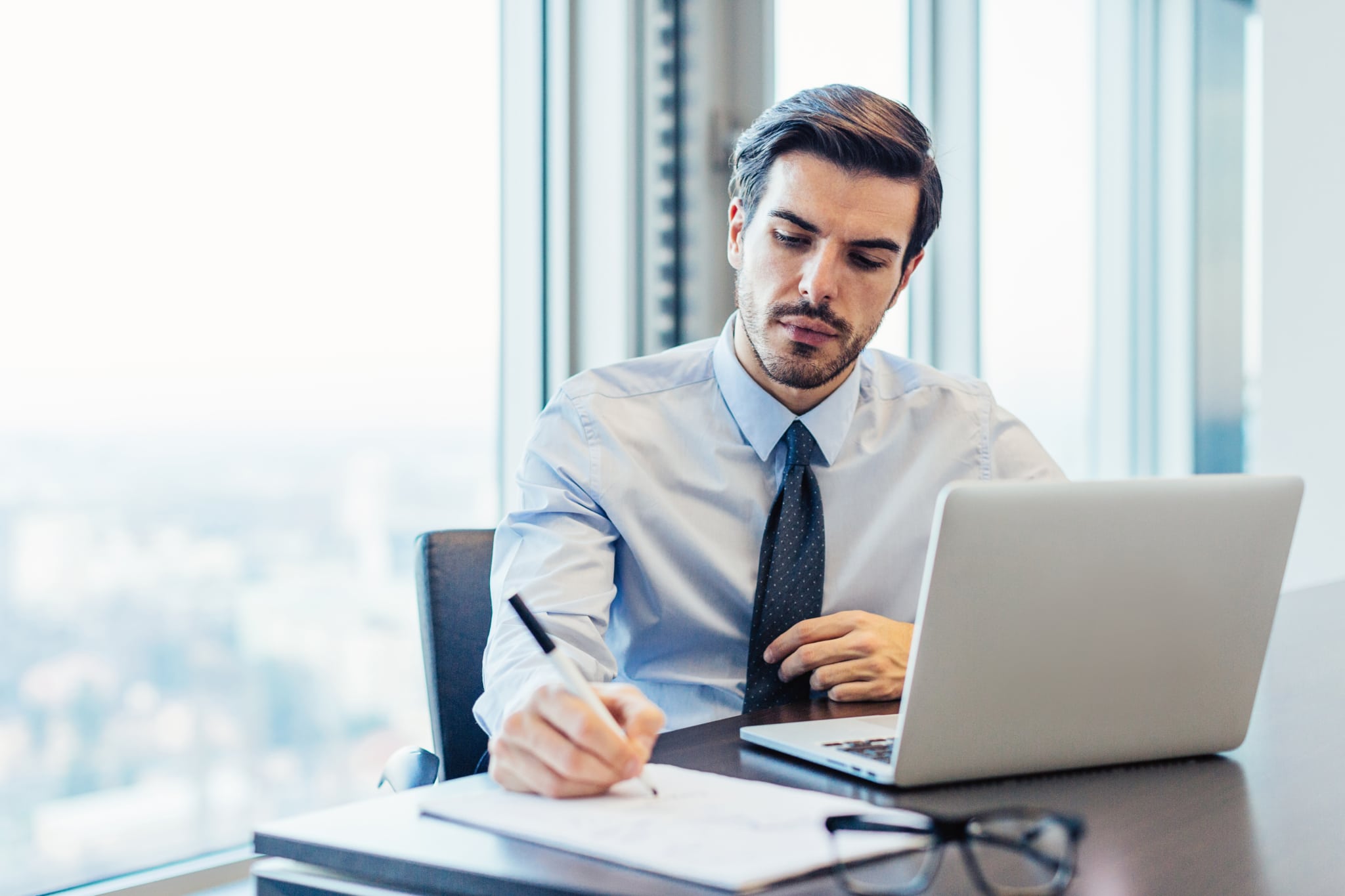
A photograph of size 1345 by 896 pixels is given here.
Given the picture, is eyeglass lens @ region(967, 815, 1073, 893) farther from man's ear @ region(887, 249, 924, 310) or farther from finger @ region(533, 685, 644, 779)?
man's ear @ region(887, 249, 924, 310)

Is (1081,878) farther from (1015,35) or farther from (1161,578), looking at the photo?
(1015,35)

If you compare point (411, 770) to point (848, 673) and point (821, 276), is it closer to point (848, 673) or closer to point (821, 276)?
point (848, 673)

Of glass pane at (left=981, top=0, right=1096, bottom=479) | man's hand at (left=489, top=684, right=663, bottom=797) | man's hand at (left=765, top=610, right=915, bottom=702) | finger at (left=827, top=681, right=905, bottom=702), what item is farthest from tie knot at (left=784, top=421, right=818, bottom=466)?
glass pane at (left=981, top=0, right=1096, bottom=479)

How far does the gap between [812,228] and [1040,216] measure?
301 centimetres

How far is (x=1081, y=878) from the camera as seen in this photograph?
27.8 inches

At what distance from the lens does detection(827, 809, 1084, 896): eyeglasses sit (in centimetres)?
66

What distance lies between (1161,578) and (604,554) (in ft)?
2.23

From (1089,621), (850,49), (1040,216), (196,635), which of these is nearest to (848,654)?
(1089,621)

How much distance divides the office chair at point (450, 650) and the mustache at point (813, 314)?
1.65ft

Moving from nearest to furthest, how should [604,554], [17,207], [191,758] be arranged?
[604,554], [17,207], [191,758]

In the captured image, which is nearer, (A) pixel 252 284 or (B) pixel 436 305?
(A) pixel 252 284

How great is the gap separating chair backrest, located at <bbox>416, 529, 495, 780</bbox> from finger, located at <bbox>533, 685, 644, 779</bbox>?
49 centimetres

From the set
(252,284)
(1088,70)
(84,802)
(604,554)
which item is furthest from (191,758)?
(1088,70)

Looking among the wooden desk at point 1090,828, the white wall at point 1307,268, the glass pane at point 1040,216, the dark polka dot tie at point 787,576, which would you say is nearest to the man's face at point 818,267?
the dark polka dot tie at point 787,576
